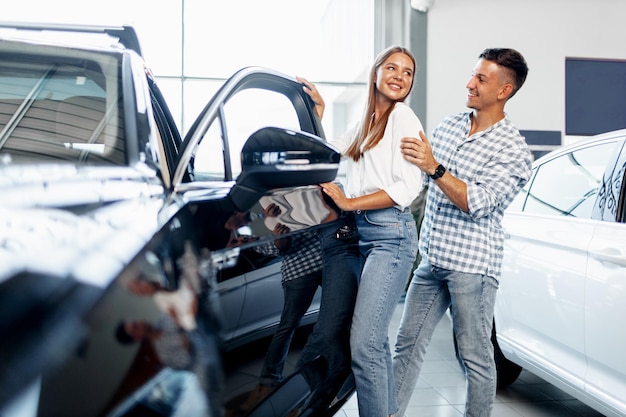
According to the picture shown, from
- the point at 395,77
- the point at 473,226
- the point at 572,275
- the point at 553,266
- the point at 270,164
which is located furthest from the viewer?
the point at 553,266

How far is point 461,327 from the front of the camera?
2.33m

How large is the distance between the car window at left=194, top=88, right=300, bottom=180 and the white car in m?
1.24

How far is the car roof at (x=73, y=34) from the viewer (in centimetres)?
155

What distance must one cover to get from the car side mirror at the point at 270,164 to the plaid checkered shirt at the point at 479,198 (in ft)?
3.02

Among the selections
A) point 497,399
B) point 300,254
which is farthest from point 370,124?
point 497,399

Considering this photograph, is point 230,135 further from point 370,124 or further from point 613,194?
point 613,194

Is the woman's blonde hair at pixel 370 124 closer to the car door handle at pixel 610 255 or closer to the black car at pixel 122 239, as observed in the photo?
the black car at pixel 122 239

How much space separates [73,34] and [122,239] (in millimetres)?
895

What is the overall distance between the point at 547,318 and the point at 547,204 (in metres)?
0.55

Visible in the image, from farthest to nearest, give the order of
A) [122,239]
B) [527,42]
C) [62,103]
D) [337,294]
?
[527,42] → [337,294] → [62,103] → [122,239]

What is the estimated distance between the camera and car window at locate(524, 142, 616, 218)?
2.62 m

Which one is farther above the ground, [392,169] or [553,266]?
[392,169]

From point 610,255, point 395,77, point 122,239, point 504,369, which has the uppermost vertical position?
point 395,77

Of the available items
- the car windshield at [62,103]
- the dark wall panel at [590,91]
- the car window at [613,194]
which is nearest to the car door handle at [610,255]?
the car window at [613,194]
